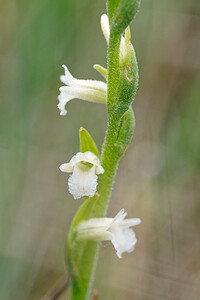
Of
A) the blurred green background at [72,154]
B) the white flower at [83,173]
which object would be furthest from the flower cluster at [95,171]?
the blurred green background at [72,154]

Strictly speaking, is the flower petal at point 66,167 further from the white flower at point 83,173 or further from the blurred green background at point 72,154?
the blurred green background at point 72,154

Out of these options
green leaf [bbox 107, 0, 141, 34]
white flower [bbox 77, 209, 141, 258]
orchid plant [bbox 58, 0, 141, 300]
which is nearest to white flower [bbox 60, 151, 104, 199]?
orchid plant [bbox 58, 0, 141, 300]

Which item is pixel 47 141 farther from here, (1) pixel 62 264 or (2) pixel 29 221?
(1) pixel 62 264

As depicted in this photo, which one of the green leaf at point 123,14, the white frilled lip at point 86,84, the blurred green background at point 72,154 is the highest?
the green leaf at point 123,14

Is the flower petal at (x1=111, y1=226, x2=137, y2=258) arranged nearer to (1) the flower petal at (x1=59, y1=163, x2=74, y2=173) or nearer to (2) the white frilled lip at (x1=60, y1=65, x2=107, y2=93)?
(1) the flower petal at (x1=59, y1=163, x2=74, y2=173)

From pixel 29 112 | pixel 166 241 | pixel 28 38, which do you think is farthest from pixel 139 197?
pixel 28 38

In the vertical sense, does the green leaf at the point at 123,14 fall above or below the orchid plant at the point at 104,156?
above

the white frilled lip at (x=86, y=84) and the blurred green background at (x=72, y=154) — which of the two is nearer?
the white frilled lip at (x=86, y=84)
